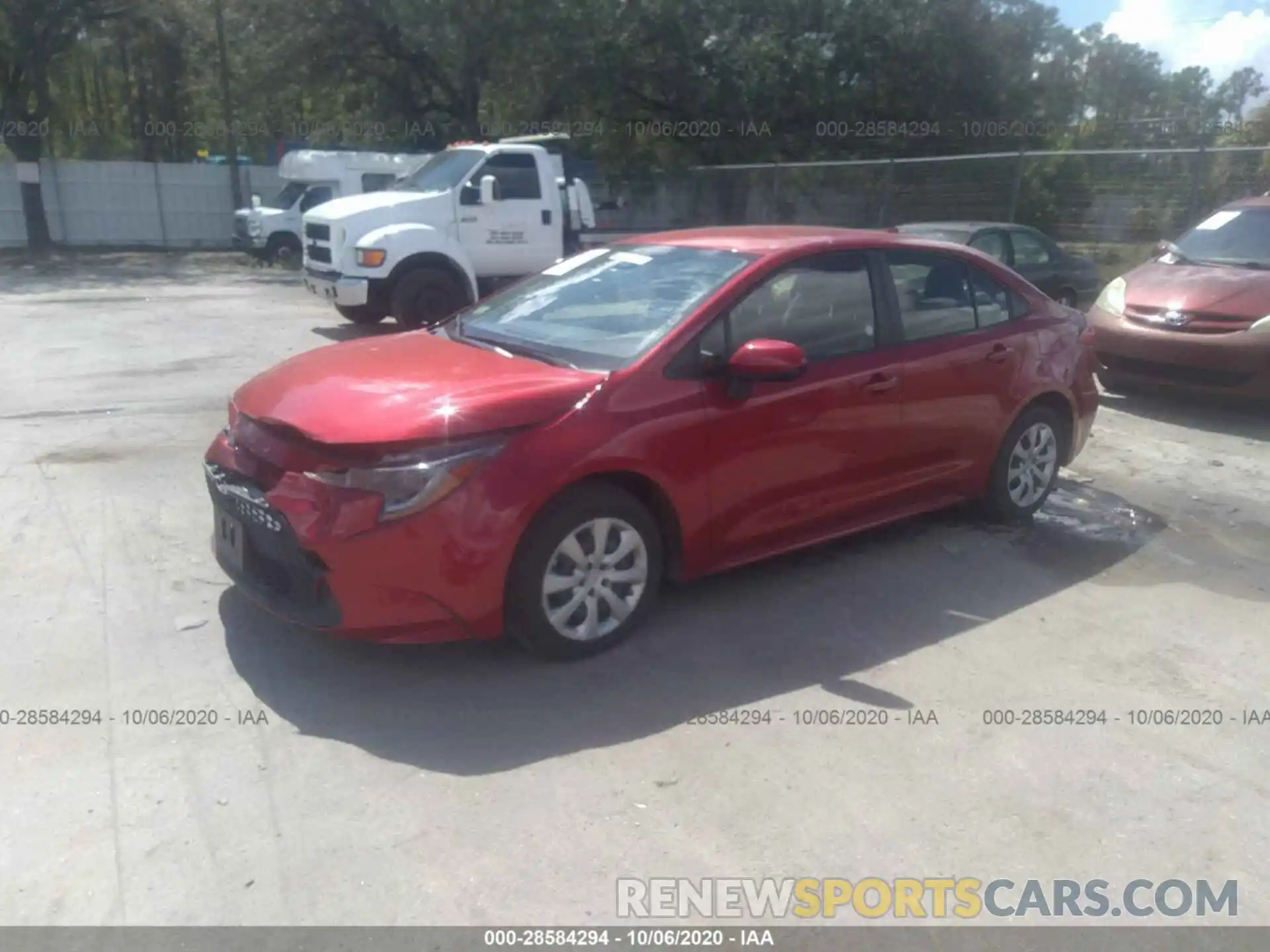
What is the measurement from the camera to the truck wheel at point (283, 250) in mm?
23953

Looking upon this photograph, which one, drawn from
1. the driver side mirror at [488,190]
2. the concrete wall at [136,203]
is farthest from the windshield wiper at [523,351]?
the concrete wall at [136,203]

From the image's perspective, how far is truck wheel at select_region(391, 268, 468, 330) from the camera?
39.5 feet

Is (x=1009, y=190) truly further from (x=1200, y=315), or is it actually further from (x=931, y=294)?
(x=931, y=294)

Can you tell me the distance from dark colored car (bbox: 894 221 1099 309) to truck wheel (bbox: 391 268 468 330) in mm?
4850

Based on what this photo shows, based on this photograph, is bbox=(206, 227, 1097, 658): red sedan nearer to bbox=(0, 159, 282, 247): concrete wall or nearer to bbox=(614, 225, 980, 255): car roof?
bbox=(614, 225, 980, 255): car roof

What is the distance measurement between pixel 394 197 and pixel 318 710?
9698 millimetres

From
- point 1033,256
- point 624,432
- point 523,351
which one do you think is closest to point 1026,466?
point 624,432

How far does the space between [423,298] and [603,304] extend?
286 inches

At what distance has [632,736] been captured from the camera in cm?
407

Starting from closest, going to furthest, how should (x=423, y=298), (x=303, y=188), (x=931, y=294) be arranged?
(x=931, y=294)
(x=423, y=298)
(x=303, y=188)

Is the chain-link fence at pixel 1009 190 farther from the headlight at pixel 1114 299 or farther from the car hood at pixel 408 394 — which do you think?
the car hood at pixel 408 394

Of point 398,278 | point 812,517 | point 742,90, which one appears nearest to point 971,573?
point 812,517

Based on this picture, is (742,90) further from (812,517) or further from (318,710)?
(318,710)

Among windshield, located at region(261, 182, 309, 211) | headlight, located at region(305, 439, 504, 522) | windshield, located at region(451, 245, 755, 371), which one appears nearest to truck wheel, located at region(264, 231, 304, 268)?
windshield, located at region(261, 182, 309, 211)
